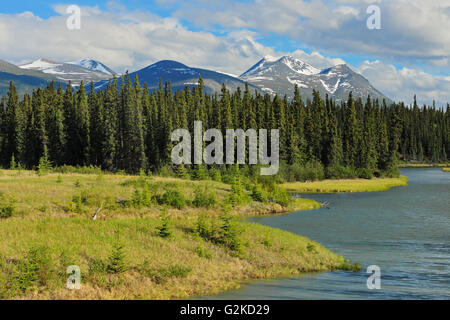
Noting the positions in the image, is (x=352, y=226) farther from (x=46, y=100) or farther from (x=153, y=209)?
(x=46, y=100)

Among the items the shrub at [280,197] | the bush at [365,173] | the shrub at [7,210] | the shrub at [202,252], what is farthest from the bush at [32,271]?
the bush at [365,173]

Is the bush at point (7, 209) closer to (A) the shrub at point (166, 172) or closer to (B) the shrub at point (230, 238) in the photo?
(B) the shrub at point (230, 238)

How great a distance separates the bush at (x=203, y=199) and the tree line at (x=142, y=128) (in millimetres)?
33369

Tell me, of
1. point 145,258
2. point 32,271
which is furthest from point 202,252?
point 32,271

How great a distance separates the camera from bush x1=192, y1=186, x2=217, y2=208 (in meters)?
44.4

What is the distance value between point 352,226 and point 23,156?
69.6 meters

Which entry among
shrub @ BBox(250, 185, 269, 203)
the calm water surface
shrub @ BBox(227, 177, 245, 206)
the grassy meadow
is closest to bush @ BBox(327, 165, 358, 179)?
the calm water surface

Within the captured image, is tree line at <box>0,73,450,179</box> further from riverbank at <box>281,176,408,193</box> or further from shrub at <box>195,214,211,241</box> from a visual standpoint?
shrub at <box>195,214,211,241</box>

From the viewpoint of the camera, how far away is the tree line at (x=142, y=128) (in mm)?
81188

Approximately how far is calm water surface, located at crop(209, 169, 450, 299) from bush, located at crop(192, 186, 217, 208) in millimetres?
4743

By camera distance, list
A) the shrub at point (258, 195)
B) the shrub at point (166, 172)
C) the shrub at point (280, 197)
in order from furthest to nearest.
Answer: the shrub at point (166, 172), the shrub at point (280, 197), the shrub at point (258, 195)

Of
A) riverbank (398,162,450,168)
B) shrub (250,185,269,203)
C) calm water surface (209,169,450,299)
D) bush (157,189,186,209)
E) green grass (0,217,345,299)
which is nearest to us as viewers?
green grass (0,217,345,299)

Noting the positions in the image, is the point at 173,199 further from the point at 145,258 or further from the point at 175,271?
the point at 175,271

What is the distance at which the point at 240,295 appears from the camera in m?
19.9
